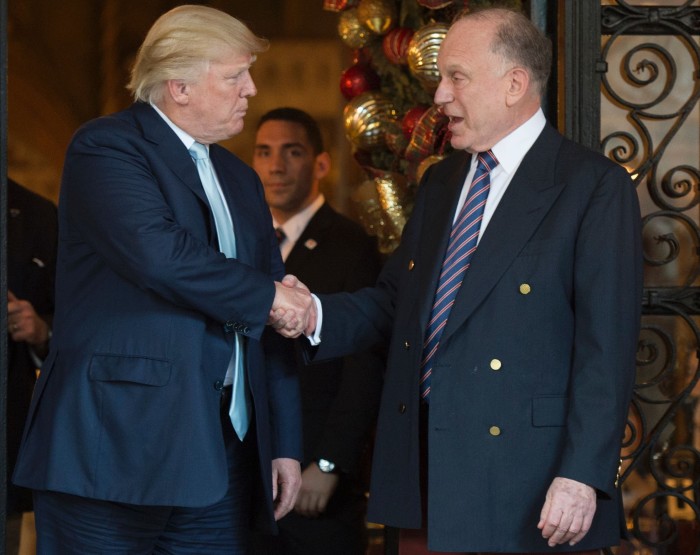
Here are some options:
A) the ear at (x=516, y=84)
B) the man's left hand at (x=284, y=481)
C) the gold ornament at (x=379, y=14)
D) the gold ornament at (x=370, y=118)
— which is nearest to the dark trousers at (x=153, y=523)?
the man's left hand at (x=284, y=481)

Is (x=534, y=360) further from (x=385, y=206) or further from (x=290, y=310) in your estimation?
(x=385, y=206)

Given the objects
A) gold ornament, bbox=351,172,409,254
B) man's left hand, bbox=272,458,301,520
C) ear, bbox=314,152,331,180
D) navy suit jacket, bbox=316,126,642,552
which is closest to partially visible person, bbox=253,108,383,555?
ear, bbox=314,152,331,180

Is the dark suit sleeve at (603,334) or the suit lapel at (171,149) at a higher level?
the suit lapel at (171,149)

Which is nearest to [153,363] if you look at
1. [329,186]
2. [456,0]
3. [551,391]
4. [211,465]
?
[211,465]

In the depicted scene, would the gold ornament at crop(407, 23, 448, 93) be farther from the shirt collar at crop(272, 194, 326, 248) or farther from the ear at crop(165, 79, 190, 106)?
the shirt collar at crop(272, 194, 326, 248)

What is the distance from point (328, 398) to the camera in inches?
172

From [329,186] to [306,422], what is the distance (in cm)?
327

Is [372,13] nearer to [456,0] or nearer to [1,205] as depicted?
[456,0]

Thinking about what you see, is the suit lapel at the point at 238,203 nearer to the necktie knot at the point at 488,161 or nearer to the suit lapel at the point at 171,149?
the suit lapel at the point at 171,149

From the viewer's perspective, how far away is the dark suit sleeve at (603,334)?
2592 mm

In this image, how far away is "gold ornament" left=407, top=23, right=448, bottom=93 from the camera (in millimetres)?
3574

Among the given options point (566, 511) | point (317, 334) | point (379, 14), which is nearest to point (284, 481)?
point (317, 334)

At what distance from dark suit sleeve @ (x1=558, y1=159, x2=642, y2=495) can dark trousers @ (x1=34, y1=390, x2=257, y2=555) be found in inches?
32.1

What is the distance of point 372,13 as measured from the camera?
4.08 metres
